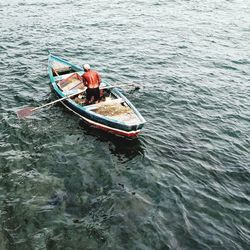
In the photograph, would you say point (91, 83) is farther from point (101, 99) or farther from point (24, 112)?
point (24, 112)

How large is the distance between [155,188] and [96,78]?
6.26 metres

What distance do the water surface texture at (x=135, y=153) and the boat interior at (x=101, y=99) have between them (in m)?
0.96

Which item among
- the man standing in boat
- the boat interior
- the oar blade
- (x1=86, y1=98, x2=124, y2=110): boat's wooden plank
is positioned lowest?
the oar blade

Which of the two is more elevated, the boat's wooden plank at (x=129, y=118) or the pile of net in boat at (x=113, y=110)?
the boat's wooden plank at (x=129, y=118)

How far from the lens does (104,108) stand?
16.2 m

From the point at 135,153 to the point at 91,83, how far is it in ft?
13.4

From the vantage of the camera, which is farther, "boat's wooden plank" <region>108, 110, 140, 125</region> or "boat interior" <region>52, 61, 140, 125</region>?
"boat interior" <region>52, 61, 140, 125</region>

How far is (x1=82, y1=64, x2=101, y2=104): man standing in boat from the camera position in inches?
628

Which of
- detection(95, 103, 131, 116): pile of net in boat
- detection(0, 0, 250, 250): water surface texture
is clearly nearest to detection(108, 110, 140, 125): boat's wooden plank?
detection(95, 103, 131, 116): pile of net in boat

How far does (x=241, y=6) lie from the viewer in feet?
123

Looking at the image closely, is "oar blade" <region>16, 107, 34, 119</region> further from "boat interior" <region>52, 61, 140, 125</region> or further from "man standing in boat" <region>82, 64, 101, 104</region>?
"man standing in boat" <region>82, 64, 101, 104</region>

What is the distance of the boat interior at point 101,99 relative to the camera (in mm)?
15641

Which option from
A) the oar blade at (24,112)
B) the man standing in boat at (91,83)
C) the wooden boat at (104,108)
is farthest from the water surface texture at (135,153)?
the man standing in boat at (91,83)

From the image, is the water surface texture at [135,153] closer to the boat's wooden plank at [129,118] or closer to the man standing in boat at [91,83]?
the boat's wooden plank at [129,118]
